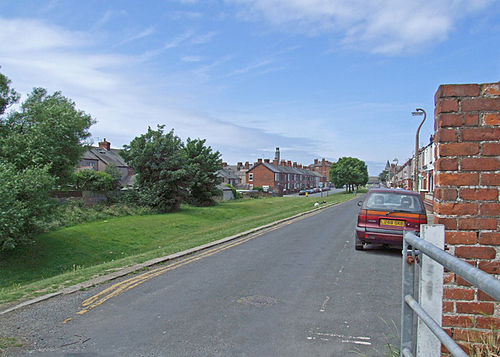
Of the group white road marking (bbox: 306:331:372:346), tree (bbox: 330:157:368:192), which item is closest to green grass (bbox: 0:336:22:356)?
white road marking (bbox: 306:331:372:346)

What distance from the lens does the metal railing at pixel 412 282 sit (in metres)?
1.41

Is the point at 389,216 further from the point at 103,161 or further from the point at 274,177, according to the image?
the point at 274,177

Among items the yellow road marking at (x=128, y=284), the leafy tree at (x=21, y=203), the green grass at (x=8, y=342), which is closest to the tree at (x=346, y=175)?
Answer: the leafy tree at (x=21, y=203)

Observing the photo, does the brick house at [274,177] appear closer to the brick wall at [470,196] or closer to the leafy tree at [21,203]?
the leafy tree at [21,203]

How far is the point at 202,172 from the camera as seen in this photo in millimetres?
38125

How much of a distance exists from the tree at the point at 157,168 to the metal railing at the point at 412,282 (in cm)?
2867

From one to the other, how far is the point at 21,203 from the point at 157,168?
1655 centimetres

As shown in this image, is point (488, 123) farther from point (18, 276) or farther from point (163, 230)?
point (163, 230)

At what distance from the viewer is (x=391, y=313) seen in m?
5.63

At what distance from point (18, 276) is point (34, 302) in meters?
9.21

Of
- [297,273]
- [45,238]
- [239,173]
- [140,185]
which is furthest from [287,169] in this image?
[297,273]

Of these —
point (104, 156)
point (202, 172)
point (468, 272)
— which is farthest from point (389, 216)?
point (104, 156)

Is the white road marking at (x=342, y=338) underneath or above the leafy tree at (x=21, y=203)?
underneath

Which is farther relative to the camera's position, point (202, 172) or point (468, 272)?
point (202, 172)
